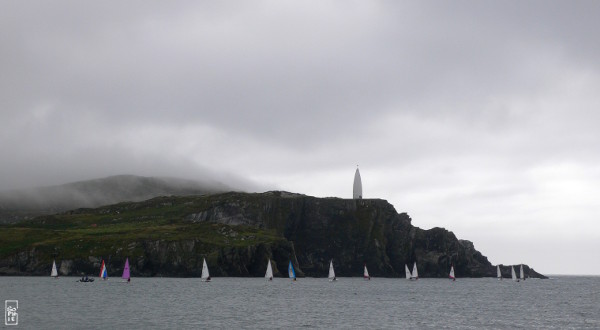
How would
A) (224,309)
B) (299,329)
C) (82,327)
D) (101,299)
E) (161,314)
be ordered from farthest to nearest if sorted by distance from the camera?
(101,299) < (224,309) < (161,314) < (299,329) < (82,327)

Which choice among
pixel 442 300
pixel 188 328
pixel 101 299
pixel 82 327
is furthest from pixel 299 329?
pixel 442 300

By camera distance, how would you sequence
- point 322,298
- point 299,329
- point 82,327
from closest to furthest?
point 82,327 → point 299,329 → point 322,298

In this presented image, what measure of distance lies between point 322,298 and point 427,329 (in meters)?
54.6

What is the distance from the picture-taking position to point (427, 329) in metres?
80.4

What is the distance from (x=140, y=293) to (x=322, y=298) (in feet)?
123

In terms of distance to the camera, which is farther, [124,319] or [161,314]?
[161,314]

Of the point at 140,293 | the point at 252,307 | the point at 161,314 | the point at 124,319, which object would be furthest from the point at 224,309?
the point at 140,293

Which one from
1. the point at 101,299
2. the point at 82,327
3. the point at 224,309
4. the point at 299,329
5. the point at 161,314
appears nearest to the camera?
the point at 82,327

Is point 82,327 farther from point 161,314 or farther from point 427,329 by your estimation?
point 427,329

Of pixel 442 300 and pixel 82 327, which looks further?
pixel 442 300

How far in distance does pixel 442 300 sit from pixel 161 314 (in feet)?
219

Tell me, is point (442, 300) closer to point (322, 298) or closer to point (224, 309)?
point (322, 298)

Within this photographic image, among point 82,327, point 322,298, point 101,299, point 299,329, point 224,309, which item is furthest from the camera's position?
point 322,298

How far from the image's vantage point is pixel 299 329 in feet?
257
